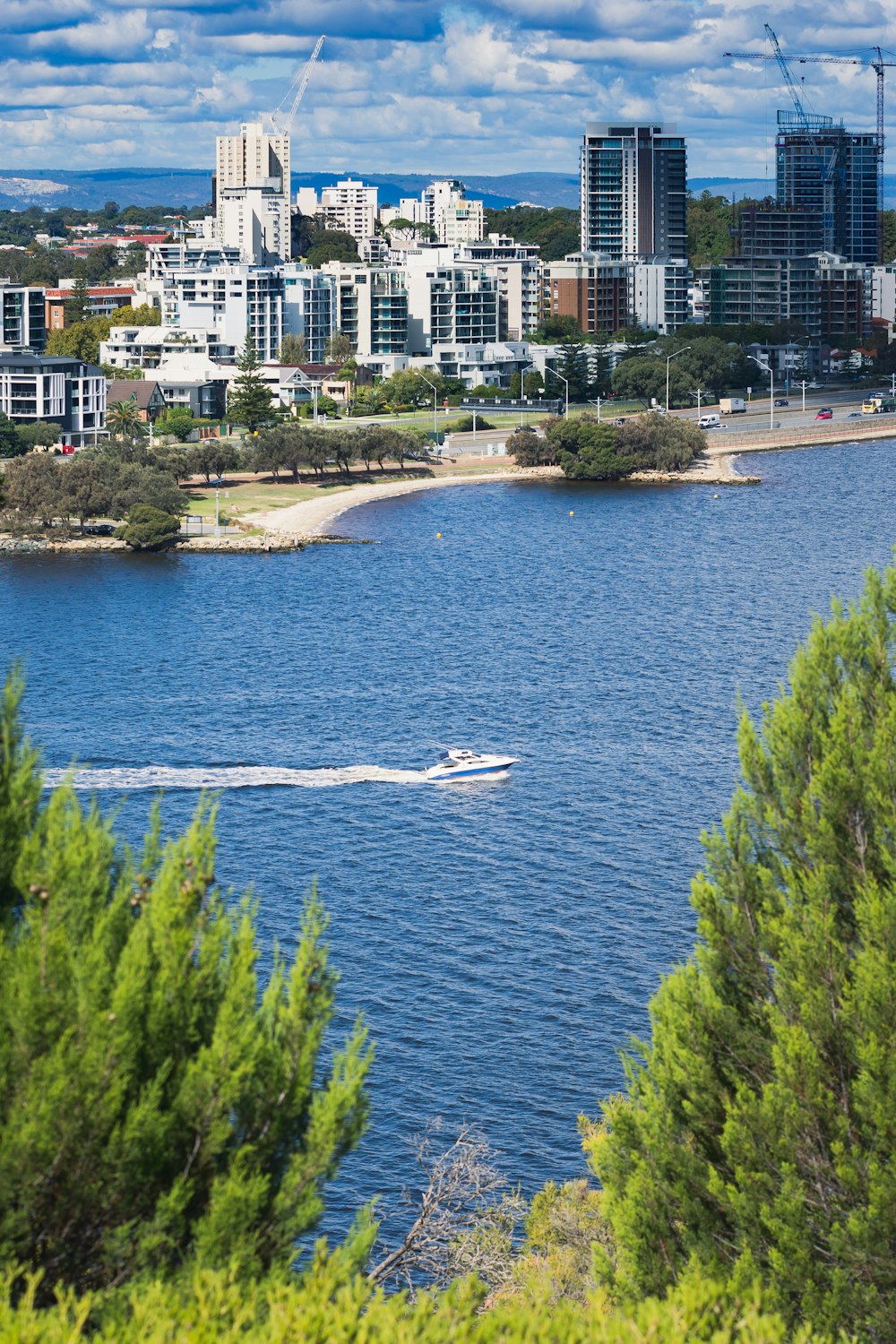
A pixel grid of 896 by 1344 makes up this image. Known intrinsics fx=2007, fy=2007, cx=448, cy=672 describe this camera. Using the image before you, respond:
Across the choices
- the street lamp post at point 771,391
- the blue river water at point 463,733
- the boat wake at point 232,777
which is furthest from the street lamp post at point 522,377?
the boat wake at point 232,777

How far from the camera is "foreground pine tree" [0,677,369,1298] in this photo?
8219 mm

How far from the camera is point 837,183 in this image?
16500 cm

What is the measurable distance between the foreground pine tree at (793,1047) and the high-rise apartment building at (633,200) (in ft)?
450

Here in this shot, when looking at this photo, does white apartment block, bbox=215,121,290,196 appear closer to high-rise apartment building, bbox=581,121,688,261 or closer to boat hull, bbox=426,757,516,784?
high-rise apartment building, bbox=581,121,688,261

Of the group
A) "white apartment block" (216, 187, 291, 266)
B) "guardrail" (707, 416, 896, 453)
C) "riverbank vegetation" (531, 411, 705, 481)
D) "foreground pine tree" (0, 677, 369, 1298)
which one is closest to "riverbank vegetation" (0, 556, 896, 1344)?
"foreground pine tree" (0, 677, 369, 1298)

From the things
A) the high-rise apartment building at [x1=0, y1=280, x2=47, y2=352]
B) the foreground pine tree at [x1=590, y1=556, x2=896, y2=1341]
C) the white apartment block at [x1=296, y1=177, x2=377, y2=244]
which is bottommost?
the foreground pine tree at [x1=590, y1=556, x2=896, y2=1341]

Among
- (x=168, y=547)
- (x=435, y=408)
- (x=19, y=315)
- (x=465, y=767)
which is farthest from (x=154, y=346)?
(x=465, y=767)

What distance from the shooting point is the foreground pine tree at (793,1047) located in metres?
10.4

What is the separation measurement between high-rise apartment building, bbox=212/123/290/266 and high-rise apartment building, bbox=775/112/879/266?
4173 centimetres

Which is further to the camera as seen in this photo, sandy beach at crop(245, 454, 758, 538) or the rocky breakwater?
sandy beach at crop(245, 454, 758, 538)

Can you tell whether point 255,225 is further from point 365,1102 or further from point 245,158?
point 365,1102

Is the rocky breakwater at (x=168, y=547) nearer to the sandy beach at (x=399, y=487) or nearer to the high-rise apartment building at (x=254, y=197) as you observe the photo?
the sandy beach at (x=399, y=487)

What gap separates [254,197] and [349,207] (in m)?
53.8

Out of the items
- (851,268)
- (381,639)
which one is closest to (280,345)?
(851,268)
